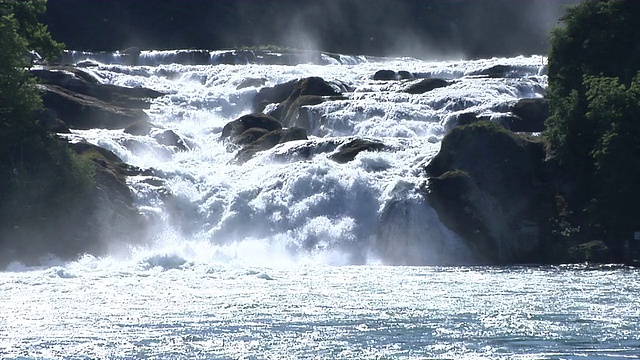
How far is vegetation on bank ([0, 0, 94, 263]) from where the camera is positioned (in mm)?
60375

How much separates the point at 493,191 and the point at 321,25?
294ft

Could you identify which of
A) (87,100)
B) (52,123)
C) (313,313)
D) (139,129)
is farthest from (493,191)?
(87,100)

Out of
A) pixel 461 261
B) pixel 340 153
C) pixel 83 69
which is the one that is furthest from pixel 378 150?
pixel 83 69

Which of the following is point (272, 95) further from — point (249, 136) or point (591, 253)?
point (591, 253)

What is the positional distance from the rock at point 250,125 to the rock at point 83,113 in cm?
863

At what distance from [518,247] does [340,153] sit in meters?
11.6

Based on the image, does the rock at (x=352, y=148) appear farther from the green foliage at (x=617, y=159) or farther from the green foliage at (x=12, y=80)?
the green foliage at (x=12, y=80)

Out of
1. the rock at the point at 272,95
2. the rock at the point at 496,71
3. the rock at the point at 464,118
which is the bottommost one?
the rock at the point at 464,118

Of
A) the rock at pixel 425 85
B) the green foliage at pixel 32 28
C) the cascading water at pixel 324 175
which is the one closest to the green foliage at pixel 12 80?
the green foliage at pixel 32 28

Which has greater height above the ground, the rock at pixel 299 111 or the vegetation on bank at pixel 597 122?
the rock at pixel 299 111

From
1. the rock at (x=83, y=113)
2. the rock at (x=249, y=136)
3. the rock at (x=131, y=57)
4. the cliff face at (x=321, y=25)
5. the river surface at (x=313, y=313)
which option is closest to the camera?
the river surface at (x=313, y=313)

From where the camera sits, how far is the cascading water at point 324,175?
200ft

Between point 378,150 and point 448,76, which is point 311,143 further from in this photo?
point 448,76

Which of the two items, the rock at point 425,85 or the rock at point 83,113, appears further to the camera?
the rock at point 83,113
